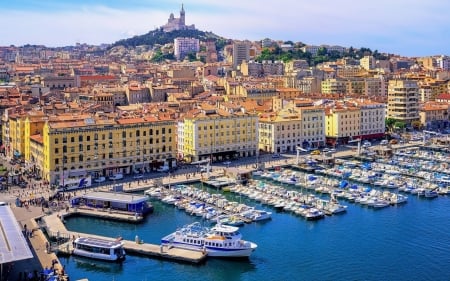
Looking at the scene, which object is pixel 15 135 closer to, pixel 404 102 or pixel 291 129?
pixel 291 129

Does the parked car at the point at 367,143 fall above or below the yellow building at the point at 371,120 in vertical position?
below

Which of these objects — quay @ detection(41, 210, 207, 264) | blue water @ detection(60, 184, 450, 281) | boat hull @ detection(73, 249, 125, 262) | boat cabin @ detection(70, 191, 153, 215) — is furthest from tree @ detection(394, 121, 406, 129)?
boat hull @ detection(73, 249, 125, 262)

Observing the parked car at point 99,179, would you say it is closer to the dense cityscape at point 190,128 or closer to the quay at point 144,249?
the dense cityscape at point 190,128

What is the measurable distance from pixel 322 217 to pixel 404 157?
1821 cm

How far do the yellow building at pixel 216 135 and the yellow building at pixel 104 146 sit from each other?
7.99ft

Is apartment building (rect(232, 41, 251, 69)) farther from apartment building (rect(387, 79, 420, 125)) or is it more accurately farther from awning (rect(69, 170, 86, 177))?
awning (rect(69, 170, 86, 177))

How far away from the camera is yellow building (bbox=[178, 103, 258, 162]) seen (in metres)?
45.8

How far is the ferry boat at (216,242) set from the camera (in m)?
26.9

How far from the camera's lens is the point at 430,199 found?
37375 mm

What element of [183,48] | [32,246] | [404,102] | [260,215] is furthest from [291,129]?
[183,48]

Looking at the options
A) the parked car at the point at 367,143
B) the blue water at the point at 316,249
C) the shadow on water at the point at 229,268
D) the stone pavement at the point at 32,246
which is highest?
the parked car at the point at 367,143

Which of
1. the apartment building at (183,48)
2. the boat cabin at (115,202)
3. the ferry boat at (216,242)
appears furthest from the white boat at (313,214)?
the apartment building at (183,48)

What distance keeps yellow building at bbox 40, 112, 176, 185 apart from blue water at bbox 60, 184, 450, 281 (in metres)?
7.11

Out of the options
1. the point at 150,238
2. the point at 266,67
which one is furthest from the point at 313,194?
the point at 266,67
